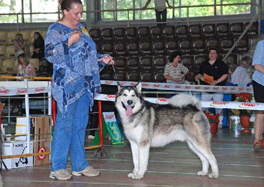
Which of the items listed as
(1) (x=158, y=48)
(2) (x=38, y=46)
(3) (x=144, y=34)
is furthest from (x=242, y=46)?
(2) (x=38, y=46)

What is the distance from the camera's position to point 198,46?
1369cm

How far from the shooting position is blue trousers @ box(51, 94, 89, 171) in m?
4.36

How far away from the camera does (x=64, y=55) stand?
4.21 metres

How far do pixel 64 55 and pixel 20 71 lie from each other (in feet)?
24.4

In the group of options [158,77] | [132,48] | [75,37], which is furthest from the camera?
[132,48]

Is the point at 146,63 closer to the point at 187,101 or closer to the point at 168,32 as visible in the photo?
the point at 168,32

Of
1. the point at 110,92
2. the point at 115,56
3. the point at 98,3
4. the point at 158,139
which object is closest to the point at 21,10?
the point at 98,3

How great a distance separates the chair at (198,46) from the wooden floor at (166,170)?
7029 millimetres

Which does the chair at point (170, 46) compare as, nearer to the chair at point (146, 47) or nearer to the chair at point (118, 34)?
the chair at point (146, 47)

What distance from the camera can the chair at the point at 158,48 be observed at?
14021mm

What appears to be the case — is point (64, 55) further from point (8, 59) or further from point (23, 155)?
point (8, 59)

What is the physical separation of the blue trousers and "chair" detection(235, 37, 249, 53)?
9545mm

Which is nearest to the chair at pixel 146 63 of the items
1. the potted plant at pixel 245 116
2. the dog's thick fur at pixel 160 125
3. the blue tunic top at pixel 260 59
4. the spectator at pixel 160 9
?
the spectator at pixel 160 9

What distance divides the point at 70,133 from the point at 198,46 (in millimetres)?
9795
